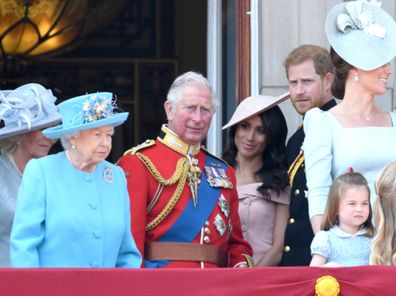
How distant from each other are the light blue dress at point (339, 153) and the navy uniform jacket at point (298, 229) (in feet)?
1.45

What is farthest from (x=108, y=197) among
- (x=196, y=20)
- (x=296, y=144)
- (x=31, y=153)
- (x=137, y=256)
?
(x=196, y=20)

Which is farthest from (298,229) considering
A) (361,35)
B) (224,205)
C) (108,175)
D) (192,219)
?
(108,175)

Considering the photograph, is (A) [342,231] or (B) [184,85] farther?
(B) [184,85]

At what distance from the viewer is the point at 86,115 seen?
6.73m

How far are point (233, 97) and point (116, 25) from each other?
295 centimetres

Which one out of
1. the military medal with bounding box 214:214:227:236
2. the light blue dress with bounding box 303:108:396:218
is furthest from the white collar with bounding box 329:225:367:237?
the military medal with bounding box 214:214:227:236

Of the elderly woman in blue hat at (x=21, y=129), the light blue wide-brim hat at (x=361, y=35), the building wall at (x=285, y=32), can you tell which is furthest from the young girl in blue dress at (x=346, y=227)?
the building wall at (x=285, y=32)

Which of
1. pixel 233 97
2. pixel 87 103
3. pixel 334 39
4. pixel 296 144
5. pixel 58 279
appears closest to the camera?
pixel 58 279

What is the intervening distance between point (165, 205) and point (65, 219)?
91 centimetres

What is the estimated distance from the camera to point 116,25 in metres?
11.8

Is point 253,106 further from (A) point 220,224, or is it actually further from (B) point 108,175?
(B) point 108,175

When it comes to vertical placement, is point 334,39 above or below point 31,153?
above

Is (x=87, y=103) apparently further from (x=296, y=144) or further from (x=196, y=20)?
(x=196, y=20)

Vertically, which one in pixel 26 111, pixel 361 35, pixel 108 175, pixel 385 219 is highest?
pixel 361 35
